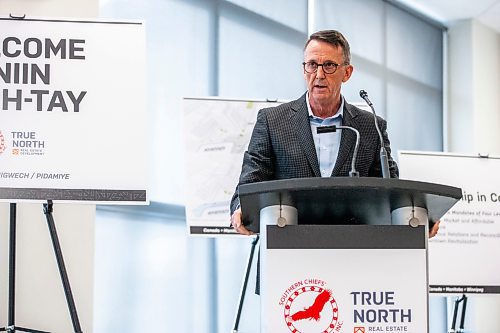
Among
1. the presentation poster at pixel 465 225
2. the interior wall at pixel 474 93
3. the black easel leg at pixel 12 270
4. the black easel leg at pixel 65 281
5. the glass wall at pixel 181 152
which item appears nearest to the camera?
the black easel leg at pixel 65 281

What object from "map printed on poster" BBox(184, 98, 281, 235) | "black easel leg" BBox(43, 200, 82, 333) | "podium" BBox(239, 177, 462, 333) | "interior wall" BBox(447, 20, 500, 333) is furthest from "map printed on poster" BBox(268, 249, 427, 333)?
"interior wall" BBox(447, 20, 500, 333)

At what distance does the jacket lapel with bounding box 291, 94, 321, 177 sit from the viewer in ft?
7.22

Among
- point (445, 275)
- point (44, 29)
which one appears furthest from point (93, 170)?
point (445, 275)

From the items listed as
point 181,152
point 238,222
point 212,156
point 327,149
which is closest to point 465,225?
point 212,156

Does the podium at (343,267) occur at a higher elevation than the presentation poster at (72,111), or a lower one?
lower

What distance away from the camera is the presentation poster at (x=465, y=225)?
14.1 ft

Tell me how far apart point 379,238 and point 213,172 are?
2318mm

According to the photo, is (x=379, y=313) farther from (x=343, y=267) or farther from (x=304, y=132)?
(x=304, y=132)

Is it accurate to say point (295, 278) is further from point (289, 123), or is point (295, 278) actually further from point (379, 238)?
point (289, 123)

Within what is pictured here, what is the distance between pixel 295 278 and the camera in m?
1.62

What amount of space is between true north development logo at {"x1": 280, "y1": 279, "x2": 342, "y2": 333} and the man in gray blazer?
0.59 metres

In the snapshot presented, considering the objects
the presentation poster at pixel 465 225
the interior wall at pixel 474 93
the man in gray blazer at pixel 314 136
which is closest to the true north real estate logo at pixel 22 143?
the man in gray blazer at pixel 314 136

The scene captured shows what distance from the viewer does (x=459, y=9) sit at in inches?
260

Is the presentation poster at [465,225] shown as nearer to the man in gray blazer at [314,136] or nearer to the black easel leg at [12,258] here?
the man in gray blazer at [314,136]
